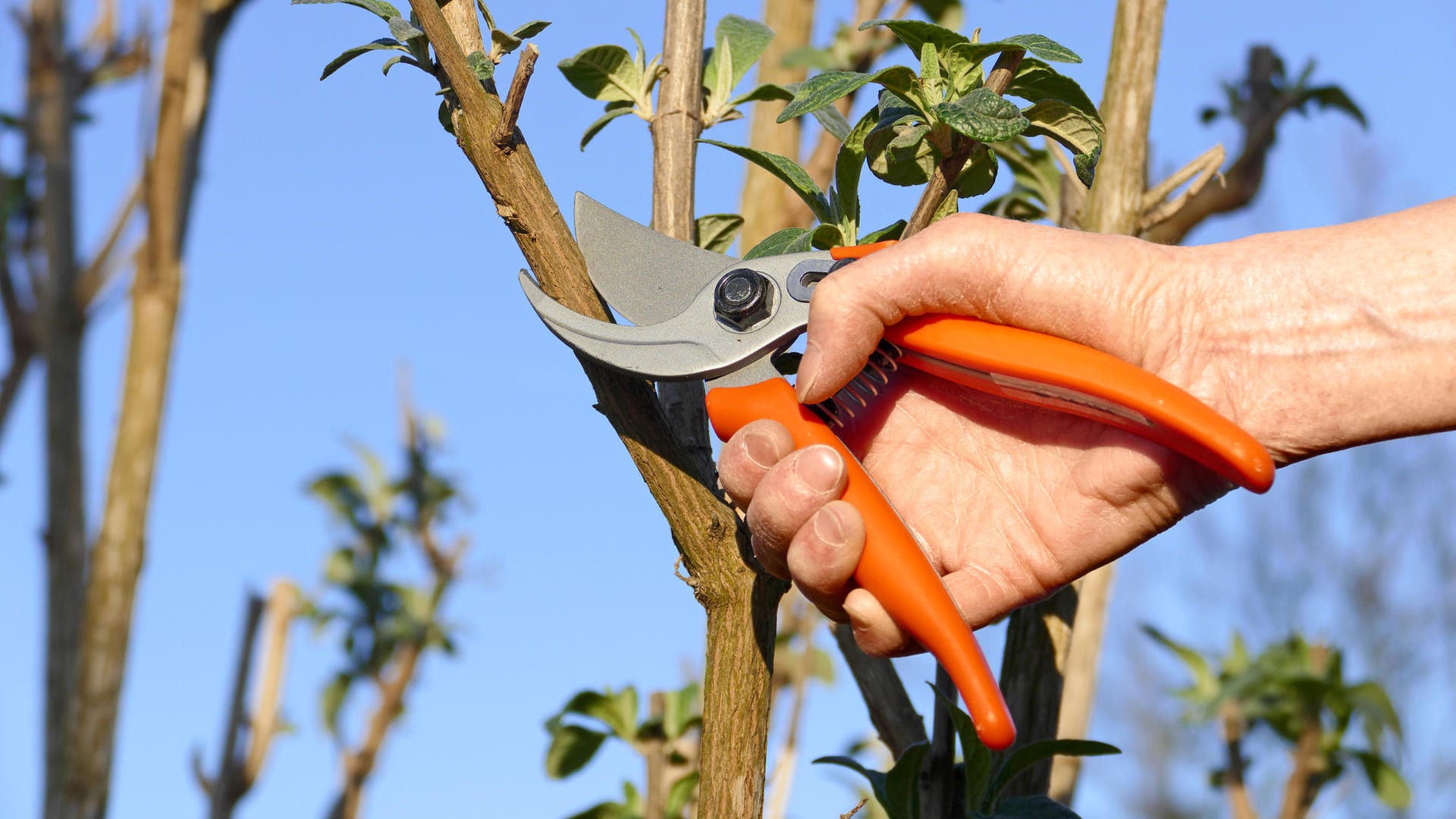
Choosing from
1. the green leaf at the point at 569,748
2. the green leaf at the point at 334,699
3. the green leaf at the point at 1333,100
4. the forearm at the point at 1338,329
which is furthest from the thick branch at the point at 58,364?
the green leaf at the point at 1333,100

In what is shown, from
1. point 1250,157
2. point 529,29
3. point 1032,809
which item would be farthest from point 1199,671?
point 529,29

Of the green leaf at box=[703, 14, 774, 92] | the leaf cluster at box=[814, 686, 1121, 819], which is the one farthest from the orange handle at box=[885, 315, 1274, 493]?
the green leaf at box=[703, 14, 774, 92]

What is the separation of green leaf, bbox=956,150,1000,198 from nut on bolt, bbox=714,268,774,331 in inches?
11.7

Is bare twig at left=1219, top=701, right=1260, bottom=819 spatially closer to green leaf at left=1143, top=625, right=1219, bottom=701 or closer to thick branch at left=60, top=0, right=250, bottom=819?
green leaf at left=1143, top=625, right=1219, bottom=701

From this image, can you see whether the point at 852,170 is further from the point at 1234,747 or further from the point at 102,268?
the point at 102,268

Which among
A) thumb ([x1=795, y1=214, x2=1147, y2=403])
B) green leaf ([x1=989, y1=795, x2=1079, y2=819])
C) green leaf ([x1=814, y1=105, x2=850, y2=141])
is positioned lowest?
green leaf ([x1=989, y1=795, x2=1079, y2=819])

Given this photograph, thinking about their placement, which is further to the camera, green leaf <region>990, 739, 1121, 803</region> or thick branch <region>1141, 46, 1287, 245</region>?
thick branch <region>1141, 46, 1287, 245</region>

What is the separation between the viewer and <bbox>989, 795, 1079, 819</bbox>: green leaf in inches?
62.1

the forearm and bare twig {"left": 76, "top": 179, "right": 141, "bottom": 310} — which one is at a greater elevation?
bare twig {"left": 76, "top": 179, "right": 141, "bottom": 310}

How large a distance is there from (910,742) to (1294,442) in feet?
2.46

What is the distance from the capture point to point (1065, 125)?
1551mm

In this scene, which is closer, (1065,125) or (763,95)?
(1065,125)

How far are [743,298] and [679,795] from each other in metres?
1.09

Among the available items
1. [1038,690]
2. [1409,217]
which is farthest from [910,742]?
[1409,217]
